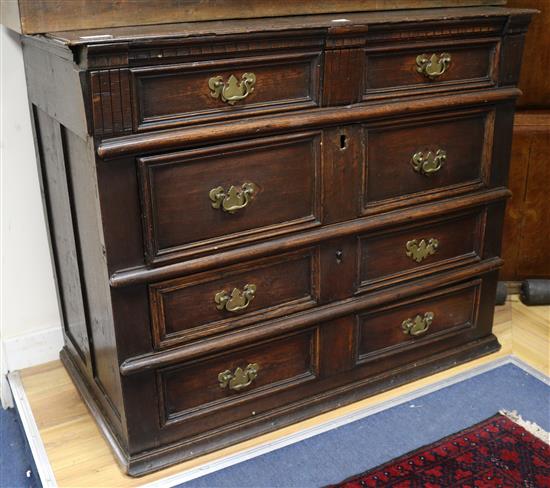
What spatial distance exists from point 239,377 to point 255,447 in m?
0.19

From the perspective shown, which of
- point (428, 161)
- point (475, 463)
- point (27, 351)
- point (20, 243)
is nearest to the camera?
point (475, 463)

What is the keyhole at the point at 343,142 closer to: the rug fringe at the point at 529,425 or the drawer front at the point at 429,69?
the drawer front at the point at 429,69

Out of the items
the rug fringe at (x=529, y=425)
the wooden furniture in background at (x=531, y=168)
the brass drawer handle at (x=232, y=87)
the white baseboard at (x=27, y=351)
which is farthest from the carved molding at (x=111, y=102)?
the wooden furniture in background at (x=531, y=168)

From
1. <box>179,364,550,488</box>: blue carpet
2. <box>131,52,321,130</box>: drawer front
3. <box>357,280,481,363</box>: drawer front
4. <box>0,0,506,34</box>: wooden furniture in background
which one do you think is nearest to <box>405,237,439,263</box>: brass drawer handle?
<box>357,280,481,363</box>: drawer front

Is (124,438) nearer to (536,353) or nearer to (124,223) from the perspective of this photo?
(124,223)

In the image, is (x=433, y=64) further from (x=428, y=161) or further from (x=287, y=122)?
(x=287, y=122)

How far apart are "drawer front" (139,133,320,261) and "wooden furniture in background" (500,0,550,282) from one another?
1.00 metres

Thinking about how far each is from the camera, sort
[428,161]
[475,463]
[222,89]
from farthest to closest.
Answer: [428,161] → [475,463] → [222,89]

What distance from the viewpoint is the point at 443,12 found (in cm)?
187

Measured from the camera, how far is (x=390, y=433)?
190 centimetres

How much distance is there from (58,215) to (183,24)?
61 cm

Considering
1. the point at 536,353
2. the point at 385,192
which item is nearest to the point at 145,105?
the point at 385,192

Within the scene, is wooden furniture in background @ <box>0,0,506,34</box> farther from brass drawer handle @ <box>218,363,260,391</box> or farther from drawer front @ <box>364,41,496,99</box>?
brass drawer handle @ <box>218,363,260,391</box>

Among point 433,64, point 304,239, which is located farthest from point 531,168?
point 304,239
